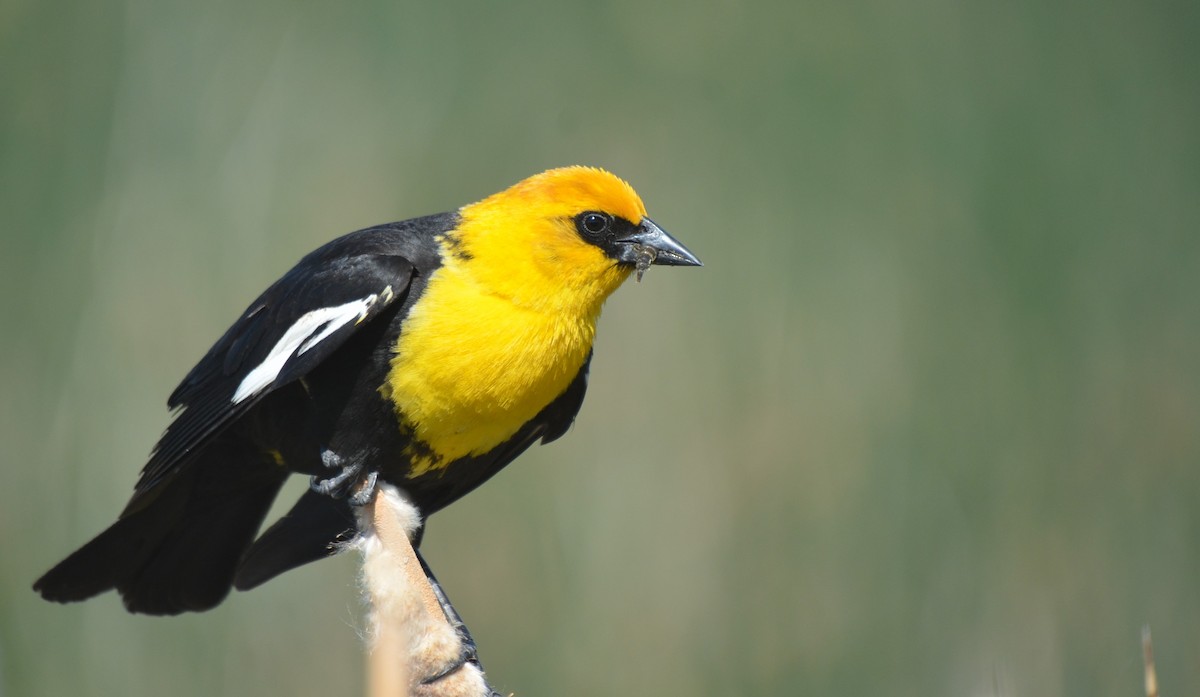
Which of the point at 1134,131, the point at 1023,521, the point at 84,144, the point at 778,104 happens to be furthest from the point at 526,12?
the point at 1023,521

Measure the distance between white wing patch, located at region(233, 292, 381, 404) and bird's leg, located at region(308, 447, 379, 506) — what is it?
0.19 m

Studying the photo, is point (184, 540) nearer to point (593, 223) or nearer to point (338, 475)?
point (338, 475)

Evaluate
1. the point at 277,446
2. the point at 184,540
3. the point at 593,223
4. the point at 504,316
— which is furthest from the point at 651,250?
the point at 184,540

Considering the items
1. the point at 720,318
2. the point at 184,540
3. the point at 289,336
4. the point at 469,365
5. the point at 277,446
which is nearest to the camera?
the point at 469,365

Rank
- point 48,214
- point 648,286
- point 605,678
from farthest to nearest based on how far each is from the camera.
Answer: point 648,286, point 605,678, point 48,214

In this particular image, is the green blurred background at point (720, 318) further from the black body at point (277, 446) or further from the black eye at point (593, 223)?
the black eye at point (593, 223)

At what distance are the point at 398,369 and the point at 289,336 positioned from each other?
26 centimetres

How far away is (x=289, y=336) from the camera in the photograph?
7.88ft

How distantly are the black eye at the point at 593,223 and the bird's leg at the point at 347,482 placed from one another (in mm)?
680

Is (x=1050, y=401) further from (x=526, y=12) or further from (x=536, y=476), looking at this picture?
(x=526, y=12)

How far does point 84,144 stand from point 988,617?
9.24 ft

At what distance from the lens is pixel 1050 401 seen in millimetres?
3480

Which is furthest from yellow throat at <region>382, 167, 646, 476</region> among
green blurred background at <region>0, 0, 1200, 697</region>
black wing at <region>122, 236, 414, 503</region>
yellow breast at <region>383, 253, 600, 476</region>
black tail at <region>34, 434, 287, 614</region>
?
green blurred background at <region>0, 0, 1200, 697</region>

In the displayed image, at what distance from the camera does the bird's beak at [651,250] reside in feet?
8.30
